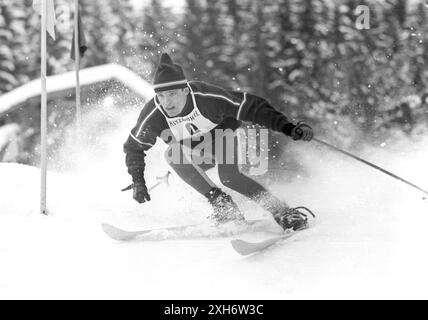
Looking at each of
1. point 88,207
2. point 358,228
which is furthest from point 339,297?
point 88,207

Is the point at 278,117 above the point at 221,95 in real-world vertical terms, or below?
below

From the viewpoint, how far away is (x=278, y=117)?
421cm

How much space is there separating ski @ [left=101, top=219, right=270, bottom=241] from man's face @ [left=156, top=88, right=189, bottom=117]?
0.97 meters

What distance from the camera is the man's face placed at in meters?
4.42

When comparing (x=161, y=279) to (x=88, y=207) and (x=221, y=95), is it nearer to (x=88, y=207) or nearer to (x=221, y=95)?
(x=221, y=95)

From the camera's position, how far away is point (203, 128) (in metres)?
4.56

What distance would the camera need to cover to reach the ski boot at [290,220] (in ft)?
13.6

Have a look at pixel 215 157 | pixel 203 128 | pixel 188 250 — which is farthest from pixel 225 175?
pixel 188 250

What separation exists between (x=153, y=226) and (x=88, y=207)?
2.56ft

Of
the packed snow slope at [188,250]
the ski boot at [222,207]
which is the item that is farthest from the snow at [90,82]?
the ski boot at [222,207]

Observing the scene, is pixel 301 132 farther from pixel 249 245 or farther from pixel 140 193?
pixel 140 193

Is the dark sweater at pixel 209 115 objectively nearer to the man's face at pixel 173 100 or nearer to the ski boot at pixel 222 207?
the man's face at pixel 173 100

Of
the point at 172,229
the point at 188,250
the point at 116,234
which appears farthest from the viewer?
the point at 172,229

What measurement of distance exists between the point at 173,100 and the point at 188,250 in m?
1.31
